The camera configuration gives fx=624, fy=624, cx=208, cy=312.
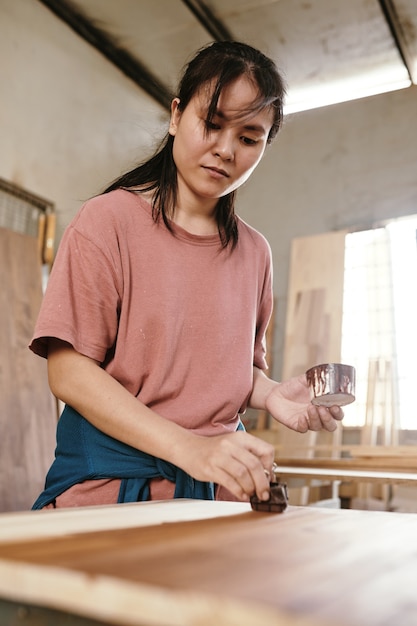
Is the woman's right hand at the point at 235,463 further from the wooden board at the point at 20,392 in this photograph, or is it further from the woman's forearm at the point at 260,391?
the wooden board at the point at 20,392

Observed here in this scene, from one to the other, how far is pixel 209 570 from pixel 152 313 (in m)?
0.86

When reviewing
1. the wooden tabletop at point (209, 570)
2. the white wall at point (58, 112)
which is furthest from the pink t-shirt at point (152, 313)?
the white wall at point (58, 112)

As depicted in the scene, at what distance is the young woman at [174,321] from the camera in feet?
3.91

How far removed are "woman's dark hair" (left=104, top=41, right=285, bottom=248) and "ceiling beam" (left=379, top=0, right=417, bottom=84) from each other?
4272 millimetres

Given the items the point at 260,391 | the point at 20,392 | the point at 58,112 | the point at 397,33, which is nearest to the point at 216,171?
the point at 260,391

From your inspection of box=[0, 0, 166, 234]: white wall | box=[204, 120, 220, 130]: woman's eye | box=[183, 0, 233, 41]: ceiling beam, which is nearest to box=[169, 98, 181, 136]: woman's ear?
box=[204, 120, 220, 130]: woman's eye

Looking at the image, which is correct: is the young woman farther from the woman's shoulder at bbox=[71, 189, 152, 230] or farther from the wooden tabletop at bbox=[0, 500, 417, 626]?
the wooden tabletop at bbox=[0, 500, 417, 626]

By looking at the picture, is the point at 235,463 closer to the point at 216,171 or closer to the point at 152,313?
the point at 152,313

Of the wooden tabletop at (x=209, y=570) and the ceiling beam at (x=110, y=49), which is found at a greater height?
the ceiling beam at (x=110, y=49)

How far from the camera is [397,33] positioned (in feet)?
18.3

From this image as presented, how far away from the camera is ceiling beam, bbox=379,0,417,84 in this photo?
521cm

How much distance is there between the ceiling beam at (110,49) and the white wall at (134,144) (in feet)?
0.24

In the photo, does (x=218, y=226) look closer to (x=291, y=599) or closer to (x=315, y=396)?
(x=315, y=396)

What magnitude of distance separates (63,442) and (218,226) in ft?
2.22
